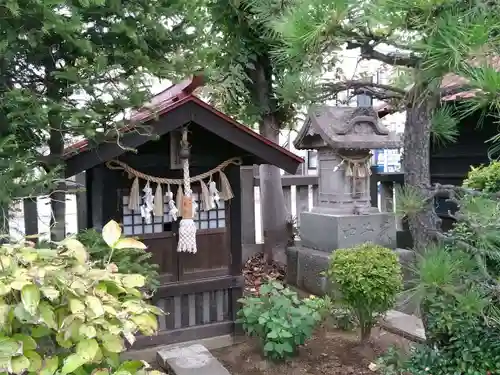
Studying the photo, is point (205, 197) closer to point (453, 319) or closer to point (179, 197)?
point (179, 197)

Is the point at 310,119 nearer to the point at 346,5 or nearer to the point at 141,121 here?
the point at 141,121

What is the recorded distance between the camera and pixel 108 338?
237cm

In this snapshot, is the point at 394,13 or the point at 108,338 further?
the point at 394,13

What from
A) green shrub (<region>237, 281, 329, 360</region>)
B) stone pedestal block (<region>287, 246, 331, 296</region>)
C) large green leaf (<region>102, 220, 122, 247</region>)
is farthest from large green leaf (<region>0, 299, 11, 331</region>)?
stone pedestal block (<region>287, 246, 331, 296</region>)

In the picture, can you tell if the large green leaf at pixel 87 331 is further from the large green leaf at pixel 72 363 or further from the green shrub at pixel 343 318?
the green shrub at pixel 343 318

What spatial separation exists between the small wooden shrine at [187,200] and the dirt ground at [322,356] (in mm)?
588

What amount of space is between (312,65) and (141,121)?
6.27ft

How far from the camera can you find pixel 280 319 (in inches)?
184

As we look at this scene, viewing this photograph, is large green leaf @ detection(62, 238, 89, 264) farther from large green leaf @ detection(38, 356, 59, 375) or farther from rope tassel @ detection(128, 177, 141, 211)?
rope tassel @ detection(128, 177, 141, 211)

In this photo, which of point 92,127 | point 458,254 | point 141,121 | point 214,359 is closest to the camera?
point 458,254

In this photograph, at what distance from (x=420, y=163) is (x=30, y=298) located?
2.74m

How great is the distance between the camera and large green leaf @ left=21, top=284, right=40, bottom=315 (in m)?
2.16

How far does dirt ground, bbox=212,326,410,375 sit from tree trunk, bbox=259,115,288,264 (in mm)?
3117

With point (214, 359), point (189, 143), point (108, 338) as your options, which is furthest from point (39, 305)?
point (189, 143)
